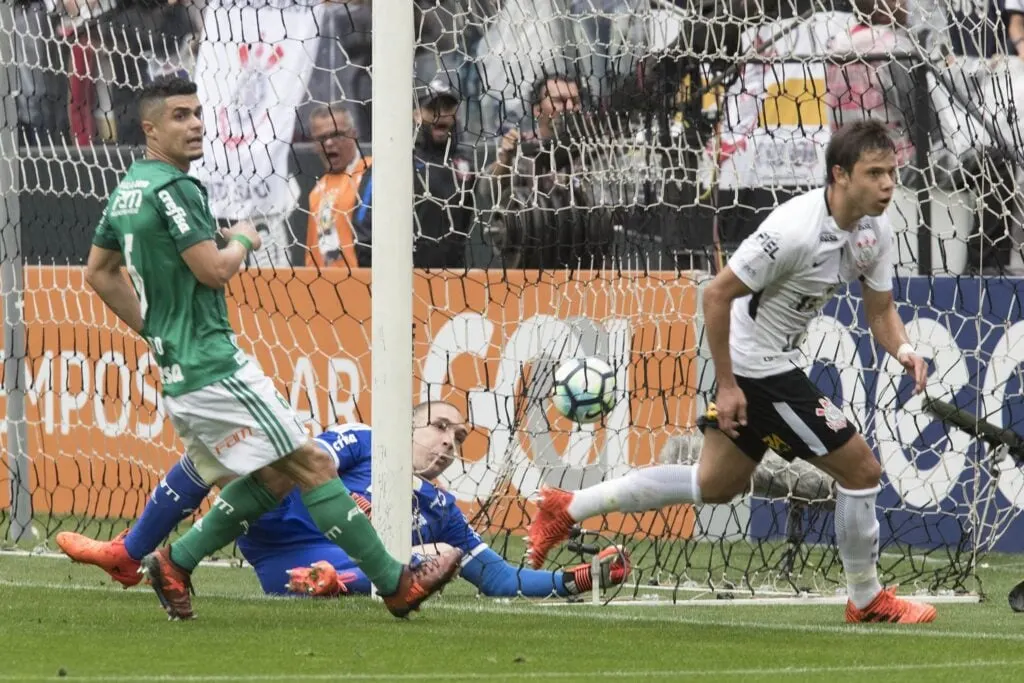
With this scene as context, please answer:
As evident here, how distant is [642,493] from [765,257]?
1311 millimetres

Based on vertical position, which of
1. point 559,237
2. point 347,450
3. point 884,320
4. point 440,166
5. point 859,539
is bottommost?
point 859,539

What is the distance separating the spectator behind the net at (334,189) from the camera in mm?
9789

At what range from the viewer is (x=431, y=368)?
1077 cm

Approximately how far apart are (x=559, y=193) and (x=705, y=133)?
0.90 m

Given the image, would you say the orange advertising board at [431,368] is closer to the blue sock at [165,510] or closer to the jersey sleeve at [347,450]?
the jersey sleeve at [347,450]

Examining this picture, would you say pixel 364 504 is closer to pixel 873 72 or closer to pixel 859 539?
pixel 859 539

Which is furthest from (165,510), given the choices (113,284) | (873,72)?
(873,72)

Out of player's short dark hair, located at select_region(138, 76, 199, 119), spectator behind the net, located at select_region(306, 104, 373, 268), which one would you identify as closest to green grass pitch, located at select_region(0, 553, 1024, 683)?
player's short dark hair, located at select_region(138, 76, 199, 119)

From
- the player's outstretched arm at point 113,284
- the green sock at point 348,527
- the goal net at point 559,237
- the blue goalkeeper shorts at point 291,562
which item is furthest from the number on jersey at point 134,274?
the goal net at point 559,237

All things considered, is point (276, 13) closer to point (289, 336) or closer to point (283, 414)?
point (289, 336)

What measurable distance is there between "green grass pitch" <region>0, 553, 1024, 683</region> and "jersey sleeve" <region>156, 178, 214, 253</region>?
1312 millimetres

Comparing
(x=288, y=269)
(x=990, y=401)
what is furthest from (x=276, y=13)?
(x=990, y=401)

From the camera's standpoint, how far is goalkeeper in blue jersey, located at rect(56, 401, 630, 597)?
759 centimetres

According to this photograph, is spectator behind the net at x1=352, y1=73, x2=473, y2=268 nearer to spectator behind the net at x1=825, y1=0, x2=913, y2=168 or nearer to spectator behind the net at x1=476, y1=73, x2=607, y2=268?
spectator behind the net at x1=476, y1=73, x2=607, y2=268
